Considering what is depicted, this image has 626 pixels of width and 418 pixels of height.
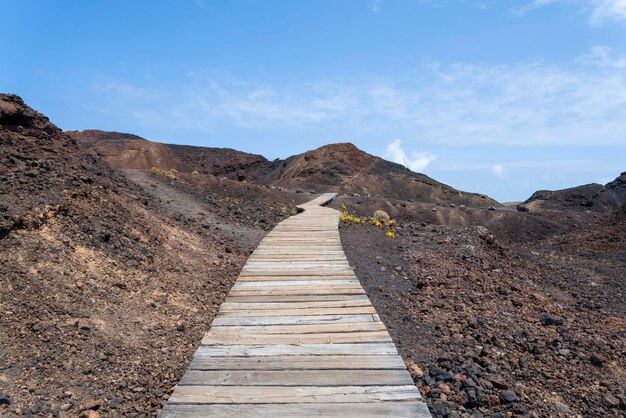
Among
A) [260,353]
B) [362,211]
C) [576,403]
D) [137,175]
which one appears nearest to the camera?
[260,353]

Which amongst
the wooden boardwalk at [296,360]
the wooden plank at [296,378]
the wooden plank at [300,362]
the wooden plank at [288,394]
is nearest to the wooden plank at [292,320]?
the wooden boardwalk at [296,360]

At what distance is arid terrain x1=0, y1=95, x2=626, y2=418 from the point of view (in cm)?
387

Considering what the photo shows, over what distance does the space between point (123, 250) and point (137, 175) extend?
1069cm

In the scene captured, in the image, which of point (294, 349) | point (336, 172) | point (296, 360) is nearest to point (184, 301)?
point (294, 349)

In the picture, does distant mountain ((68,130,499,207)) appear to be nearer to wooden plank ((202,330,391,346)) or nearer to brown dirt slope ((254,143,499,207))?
brown dirt slope ((254,143,499,207))

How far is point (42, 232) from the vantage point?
17.6 ft

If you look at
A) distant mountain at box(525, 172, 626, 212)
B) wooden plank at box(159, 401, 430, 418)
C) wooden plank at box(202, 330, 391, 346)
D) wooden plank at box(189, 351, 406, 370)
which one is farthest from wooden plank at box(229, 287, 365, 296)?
distant mountain at box(525, 172, 626, 212)

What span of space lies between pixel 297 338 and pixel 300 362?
1.50 feet

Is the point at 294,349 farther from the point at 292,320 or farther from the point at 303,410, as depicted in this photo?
the point at 303,410

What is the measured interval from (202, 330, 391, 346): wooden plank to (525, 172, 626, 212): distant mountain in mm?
40888

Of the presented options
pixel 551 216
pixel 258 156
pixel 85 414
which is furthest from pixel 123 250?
pixel 258 156

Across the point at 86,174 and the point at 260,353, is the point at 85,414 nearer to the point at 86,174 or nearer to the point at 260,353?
the point at 260,353

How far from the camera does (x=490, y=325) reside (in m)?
6.14

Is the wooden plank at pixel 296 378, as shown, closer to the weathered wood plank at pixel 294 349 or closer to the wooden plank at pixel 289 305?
the weathered wood plank at pixel 294 349
